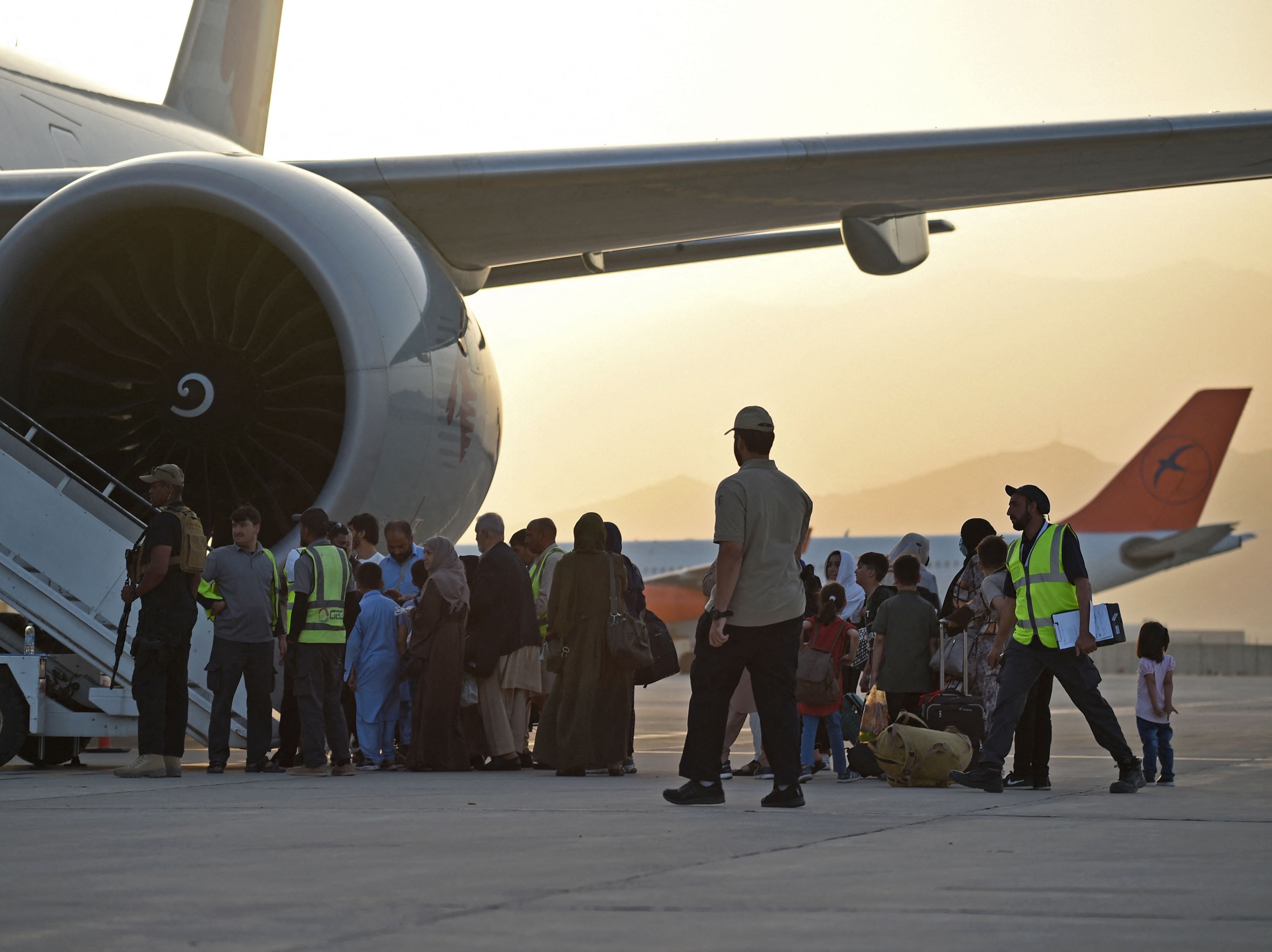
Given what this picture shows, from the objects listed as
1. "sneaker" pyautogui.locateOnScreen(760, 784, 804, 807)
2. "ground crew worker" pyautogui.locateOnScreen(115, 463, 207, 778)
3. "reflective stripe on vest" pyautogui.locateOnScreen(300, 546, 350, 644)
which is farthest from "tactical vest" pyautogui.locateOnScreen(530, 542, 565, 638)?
"sneaker" pyautogui.locateOnScreen(760, 784, 804, 807)

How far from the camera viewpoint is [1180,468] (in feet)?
136

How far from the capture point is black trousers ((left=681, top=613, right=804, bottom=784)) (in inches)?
275

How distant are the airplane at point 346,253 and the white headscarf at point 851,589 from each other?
1.97 meters

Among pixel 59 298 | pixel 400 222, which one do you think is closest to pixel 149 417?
pixel 59 298

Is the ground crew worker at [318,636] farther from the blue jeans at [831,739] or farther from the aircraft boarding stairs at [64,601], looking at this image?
the blue jeans at [831,739]

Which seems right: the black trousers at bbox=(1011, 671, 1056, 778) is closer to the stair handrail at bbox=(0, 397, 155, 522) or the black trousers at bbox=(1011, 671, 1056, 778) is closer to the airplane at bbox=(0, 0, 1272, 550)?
the airplane at bbox=(0, 0, 1272, 550)

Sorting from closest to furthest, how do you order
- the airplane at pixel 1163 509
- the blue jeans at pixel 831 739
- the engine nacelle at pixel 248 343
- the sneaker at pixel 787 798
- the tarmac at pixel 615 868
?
the tarmac at pixel 615 868, the sneaker at pixel 787 798, the engine nacelle at pixel 248 343, the blue jeans at pixel 831 739, the airplane at pixel 1163 509

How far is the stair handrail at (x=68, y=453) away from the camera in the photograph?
9078 mm

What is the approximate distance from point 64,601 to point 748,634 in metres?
3.92

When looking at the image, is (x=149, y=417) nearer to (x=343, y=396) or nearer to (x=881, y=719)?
(x=343, y=396)

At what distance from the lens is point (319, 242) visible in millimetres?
8812

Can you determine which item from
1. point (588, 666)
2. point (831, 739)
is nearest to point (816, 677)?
point (831, 739)

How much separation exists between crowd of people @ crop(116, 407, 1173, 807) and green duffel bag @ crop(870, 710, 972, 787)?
270 mm

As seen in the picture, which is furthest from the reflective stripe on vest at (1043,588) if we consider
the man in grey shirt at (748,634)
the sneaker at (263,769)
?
the sneaker at (263,769)
